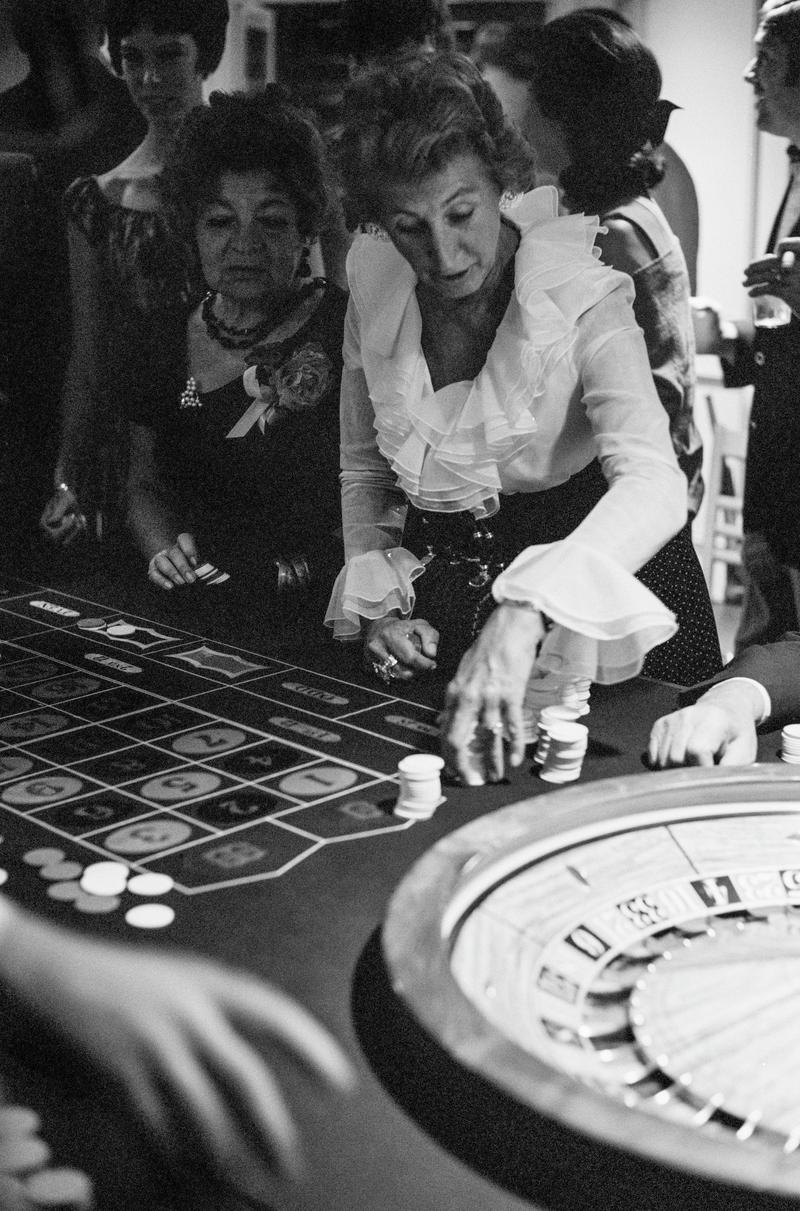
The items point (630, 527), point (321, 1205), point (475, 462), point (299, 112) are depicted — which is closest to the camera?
point (321, 1205)

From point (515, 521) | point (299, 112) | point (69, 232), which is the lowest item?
point (515, 521)

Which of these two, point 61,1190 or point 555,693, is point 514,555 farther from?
point 61,1190

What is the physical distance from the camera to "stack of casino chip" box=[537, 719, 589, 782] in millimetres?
1778

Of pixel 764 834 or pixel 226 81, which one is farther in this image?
pixel 226 81

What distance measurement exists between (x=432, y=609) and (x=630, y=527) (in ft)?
1.54

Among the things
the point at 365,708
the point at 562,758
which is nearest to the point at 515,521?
the point at 365,708

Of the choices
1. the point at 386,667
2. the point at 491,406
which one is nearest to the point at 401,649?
the point at 386,667

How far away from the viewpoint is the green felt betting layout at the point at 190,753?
5.24 feet

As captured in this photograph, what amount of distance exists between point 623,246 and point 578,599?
67 cm

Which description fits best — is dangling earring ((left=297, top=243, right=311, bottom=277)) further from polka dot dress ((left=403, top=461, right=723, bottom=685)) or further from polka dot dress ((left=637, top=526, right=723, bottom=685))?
polka dot dress ((left=637, top=526, right=723, bottom=685))

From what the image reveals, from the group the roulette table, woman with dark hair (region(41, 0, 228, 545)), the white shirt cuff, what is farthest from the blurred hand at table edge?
woman with dark hair (region(41, 0, 228, 545))

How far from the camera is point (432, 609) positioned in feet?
7.82

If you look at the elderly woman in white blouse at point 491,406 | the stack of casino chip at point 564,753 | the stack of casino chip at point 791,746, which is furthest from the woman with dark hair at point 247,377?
the stack of casino chip at point 791,746

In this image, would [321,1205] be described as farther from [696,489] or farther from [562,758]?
[696,489]
